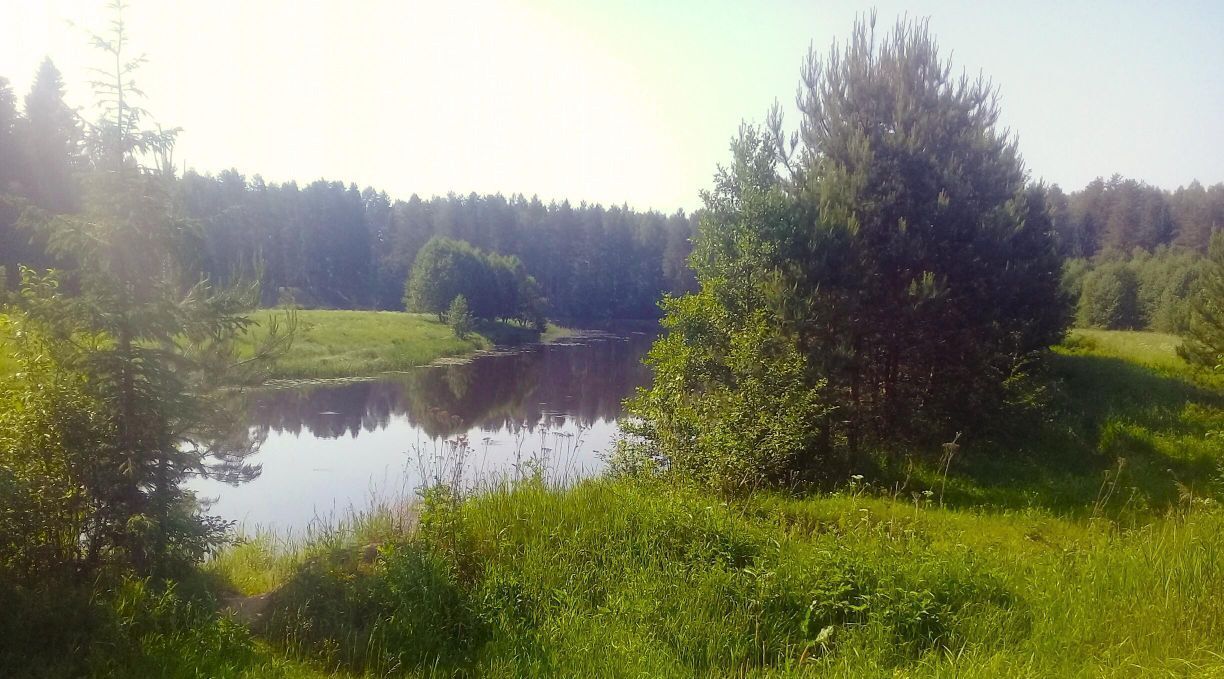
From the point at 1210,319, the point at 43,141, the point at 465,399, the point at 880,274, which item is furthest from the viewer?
the point at 465,399

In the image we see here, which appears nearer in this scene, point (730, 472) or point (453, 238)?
point (730, 472)

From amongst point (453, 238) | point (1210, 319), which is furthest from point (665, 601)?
point (453, 238)

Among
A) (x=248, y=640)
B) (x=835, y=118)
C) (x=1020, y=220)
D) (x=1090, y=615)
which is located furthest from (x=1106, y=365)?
(x=248, y=640)

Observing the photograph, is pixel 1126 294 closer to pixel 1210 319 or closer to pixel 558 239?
pixel 1210 319

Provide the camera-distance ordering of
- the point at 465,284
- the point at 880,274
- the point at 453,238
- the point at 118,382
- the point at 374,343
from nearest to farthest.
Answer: the point at 118,382
the point at 880,274
the point at 374,343
the point at 465,284
the point at 453,238

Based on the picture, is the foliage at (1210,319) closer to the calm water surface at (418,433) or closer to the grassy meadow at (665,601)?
the grassy meadow at (665,601)

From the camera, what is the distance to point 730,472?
8.56m

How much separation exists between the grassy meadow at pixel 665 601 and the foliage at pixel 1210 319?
12.5 meters

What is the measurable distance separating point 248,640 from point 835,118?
1163cm

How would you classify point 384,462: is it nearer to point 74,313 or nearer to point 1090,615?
point 74,313

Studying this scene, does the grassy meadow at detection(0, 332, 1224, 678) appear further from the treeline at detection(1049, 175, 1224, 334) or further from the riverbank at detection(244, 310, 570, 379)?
the treeline at detection(1049, 175, 1224, 334)

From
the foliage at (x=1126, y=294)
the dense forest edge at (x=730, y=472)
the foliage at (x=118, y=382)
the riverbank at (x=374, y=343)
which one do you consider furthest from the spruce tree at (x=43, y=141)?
the foliage at (x=1126, y=294)

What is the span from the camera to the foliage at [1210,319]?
53.5 feet

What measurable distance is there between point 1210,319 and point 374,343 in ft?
116
